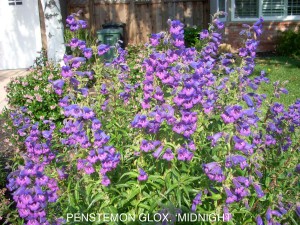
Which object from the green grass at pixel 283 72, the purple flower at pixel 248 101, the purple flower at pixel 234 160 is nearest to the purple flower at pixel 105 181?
the purple flower at pixel 234 160

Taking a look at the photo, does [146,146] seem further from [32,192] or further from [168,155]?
[32,192]

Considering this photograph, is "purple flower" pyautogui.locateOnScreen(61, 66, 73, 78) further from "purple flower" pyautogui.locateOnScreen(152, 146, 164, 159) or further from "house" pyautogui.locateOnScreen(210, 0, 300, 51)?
"house" pyautogui.locateOnScreen(210, 0, 300, 51)

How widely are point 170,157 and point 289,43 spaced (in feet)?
36.9

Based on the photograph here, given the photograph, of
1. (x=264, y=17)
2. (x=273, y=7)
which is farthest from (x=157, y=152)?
(x=273, y=7)

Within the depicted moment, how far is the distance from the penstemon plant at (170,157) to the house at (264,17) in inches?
412

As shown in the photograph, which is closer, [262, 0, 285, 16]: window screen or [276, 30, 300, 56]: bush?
[276, 30, 300, 56]: bush

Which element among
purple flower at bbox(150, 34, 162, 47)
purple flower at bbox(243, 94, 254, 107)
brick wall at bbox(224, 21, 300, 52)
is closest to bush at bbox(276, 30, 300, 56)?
brick wall at bbox(224, 21, 300, 52)

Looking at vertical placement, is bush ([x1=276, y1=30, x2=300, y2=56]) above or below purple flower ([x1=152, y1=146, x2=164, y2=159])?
below

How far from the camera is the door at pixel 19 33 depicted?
1211 centimetres

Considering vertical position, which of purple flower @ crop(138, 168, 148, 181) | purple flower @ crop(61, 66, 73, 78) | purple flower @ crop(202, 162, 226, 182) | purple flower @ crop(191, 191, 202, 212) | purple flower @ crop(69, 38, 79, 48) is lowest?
purple flower @ crop(191, 191, 202, 212)

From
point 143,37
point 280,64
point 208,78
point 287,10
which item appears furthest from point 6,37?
point 208,78

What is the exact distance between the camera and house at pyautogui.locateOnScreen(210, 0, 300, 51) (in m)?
13.9

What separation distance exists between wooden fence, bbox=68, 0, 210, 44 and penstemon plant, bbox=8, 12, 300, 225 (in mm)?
11024

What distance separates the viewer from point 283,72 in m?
10.4
